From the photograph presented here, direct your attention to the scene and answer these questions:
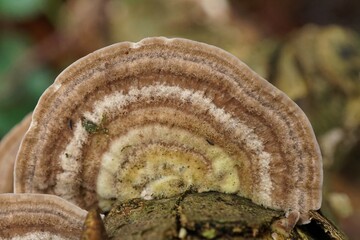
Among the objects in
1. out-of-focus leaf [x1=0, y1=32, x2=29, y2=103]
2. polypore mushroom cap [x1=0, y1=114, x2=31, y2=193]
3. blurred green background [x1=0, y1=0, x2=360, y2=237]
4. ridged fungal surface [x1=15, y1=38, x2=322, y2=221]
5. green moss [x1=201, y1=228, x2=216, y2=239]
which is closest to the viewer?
green moss [x1=201, y1=228, x2=216, y2=239]

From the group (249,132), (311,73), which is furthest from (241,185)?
(311,73)

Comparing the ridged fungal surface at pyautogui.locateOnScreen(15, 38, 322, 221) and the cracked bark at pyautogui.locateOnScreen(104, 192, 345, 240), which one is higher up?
the ridged fungal surface at pyautogui.locateOnScreen(15, 38, 322, 221)

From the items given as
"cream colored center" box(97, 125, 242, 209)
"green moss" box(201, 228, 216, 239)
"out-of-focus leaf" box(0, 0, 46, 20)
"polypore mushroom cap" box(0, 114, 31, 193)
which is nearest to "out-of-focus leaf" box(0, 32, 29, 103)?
"out-of-focus leaf" box(0, 0, 46, 20)

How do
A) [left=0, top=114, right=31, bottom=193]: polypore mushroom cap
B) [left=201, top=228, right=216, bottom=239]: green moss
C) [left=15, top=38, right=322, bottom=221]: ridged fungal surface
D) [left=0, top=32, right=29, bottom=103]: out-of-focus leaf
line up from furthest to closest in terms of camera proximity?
1. [left=0, top=32, right=29, bottom=103]: out-of-focus leaf
2. [left=0, top=114, right=31, bottom=193]: polypore mushroom cap
3. [left=15, top=38, right=322, bottom=221]: ridged fungal surface
4. [left=201, top=228, right=216, bottom=239]: green moss

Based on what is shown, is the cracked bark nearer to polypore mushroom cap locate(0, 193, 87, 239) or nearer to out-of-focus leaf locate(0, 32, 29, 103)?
polypore mushroom cap locate(0, 193, 87, 239)

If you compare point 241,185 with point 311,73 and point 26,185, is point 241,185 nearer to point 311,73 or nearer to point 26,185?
point 26,185

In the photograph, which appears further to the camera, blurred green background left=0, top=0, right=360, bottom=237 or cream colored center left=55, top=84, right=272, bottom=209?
blurred green background left=0, top=0, right=360, bottom=237
